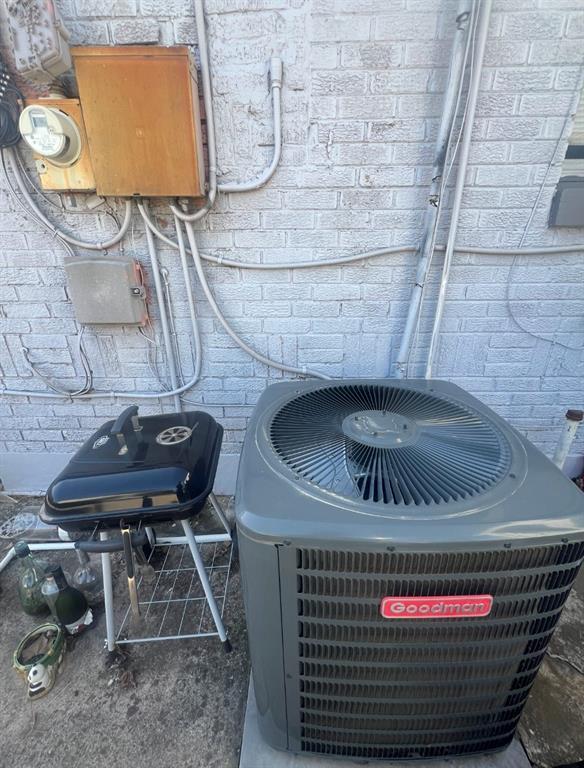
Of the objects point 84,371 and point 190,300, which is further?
point 84,371

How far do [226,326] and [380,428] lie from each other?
1.01m

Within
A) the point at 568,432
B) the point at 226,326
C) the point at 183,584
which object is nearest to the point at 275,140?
the point at 226,326

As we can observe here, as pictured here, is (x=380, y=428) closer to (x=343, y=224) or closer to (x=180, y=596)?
(x=343, y=224)

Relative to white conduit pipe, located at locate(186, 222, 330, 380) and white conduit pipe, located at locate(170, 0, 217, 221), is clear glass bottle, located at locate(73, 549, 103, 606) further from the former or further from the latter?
white conduit pipe, located at locate(170, 0, 217, 221)

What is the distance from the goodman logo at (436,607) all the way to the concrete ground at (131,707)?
83 cm

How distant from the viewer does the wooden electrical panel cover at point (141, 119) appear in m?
1.27

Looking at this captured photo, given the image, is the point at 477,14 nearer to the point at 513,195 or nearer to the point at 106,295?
the point at 513,195

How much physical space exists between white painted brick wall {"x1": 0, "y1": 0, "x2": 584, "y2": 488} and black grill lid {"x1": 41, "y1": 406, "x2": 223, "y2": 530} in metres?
0.77

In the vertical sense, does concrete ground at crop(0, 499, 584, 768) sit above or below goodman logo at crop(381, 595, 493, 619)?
below

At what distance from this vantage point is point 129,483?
1019 mm

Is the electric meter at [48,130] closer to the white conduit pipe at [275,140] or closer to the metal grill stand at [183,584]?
the white conduit pipe at [275,140]

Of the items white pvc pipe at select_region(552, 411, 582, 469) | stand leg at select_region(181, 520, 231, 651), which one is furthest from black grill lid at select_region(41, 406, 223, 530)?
white pvc pipe at select_region(552, 411, 582, 469)

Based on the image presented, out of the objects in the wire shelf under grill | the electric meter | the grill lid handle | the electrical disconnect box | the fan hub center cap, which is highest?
the electric meter

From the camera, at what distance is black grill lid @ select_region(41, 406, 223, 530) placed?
100 cm
